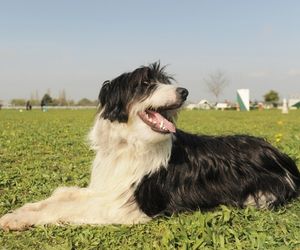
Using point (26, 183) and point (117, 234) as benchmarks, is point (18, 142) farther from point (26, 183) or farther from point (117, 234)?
point (117, 234)

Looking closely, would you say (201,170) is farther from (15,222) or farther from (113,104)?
(15,222)

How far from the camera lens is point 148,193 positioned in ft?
14.8

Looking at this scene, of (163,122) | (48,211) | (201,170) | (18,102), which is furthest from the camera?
(18,102)

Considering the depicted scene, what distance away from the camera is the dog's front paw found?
424 centimetres

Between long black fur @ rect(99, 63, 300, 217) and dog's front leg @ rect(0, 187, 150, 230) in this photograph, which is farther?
long black fur @ rect(99, 63, 300, 217)

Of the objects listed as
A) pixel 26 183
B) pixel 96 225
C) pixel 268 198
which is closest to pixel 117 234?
pixel 96 225

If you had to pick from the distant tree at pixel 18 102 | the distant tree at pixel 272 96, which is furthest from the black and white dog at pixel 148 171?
the distant tree at pixel 18 102

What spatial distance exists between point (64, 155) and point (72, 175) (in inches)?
88.3

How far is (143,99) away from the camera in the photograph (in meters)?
4.46

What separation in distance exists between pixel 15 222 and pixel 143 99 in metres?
1.70

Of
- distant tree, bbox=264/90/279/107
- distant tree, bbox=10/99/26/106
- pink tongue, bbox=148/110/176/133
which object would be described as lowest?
distant tree, bbox=264/90/279/107

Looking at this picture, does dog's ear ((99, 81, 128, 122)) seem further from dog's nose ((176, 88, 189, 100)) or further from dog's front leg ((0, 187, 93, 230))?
dog's front leg ((0, 187, 93, 230))

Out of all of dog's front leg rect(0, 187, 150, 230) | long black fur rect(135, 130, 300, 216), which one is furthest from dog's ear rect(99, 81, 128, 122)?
dog's front leg rect(0, 187, 150, 230)

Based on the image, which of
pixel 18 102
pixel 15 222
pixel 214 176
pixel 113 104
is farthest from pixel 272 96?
pixel 15 222
